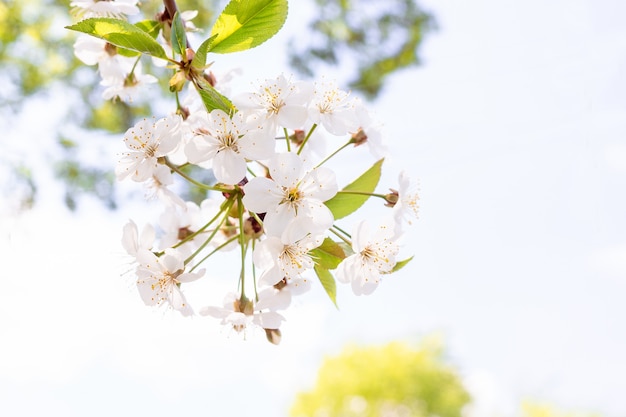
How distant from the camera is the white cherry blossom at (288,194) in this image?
0.58m

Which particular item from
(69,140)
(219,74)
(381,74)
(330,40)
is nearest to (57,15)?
(69,140)

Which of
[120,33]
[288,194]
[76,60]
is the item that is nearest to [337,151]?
[288,194]

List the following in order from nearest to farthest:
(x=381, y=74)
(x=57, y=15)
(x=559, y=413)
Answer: (x=57, y=15)
(x=381, y=74)
(x=559, y=413)

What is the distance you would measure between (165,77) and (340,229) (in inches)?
117

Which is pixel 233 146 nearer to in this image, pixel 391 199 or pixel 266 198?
pixel 266 198

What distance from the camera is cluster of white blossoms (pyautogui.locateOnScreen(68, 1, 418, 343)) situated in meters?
0.59

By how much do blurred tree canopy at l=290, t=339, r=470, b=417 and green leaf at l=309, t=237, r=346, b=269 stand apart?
8821 mm

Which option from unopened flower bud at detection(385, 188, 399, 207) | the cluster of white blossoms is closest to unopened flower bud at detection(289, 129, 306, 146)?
the cluster of white blossoms

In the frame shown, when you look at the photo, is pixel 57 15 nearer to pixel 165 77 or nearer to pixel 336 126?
pixel 165 77

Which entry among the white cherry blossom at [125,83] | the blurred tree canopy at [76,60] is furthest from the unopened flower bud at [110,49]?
the blurred tree canopy at [76,60]

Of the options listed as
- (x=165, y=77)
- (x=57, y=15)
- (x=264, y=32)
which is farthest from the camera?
(x=57, y=15)

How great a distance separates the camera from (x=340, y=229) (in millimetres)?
712

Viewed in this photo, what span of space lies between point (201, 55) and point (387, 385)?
9.57m

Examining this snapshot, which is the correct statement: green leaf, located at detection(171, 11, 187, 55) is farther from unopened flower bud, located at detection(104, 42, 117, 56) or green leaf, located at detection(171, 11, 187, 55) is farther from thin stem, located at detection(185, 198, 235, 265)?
unopened flower bud, located at detection(104, 42, 117, 56)
